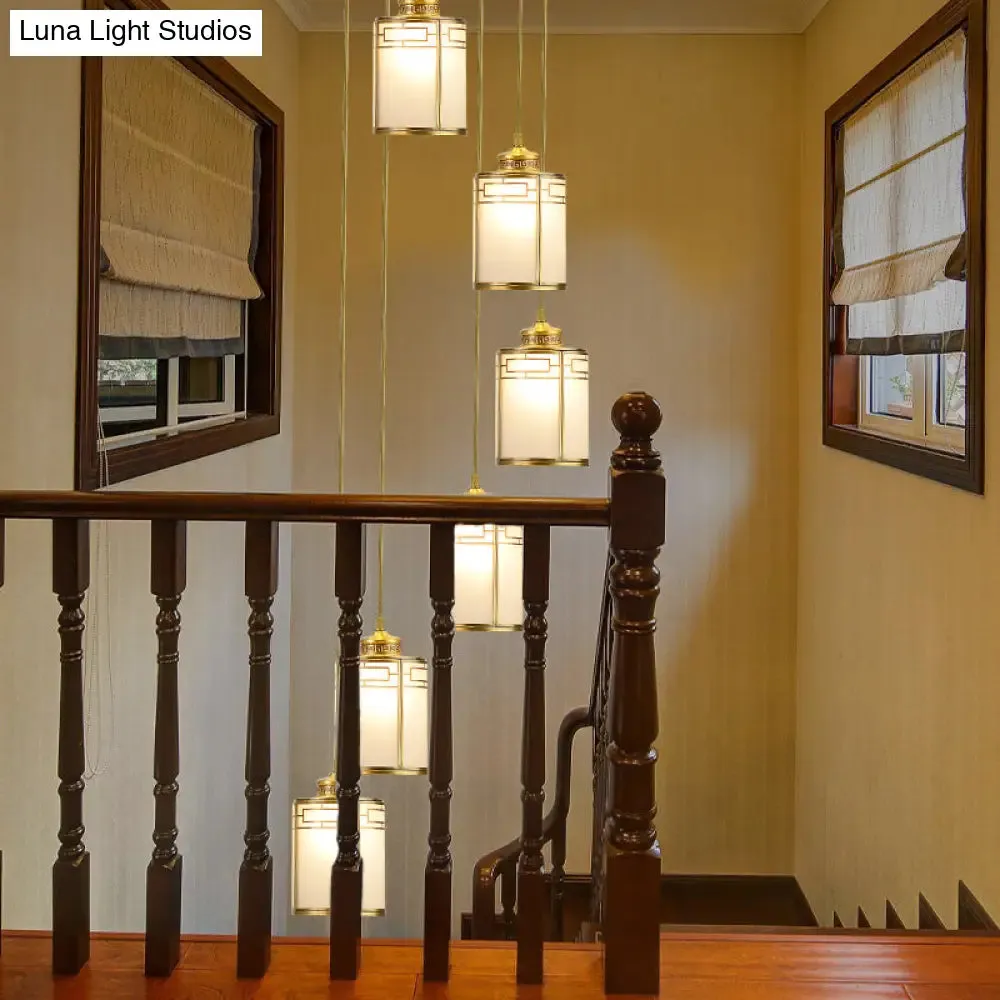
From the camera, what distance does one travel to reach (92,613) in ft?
9.75

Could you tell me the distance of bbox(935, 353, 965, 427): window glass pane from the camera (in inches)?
132

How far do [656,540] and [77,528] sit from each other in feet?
2.70

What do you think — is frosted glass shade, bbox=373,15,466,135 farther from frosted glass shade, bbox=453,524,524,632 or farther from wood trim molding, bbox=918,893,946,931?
wood trim molding, bbox=918,893,946,931

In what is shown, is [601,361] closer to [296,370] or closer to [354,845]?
[296,370]

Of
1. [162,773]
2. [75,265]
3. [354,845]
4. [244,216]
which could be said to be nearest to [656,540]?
[354,845]

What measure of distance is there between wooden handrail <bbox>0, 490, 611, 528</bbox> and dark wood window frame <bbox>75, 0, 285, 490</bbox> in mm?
1132

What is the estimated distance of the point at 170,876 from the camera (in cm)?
182

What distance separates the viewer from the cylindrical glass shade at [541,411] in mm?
2982

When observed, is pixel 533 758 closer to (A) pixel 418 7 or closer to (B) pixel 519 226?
(B) pixel 519 226

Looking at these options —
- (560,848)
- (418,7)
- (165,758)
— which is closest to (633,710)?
(165,758)

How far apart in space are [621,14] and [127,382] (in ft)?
8.08

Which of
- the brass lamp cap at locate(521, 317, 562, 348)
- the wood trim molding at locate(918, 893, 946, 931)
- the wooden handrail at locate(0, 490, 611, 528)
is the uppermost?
the brass lamp cap at locate(521, 317, 562, 348)

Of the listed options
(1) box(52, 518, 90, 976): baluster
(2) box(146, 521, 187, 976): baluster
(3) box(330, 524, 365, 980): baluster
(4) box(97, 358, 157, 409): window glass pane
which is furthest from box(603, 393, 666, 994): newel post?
(4) box(97, 358, 157, 409): window glass pane

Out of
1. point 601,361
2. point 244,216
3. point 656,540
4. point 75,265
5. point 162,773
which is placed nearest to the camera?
point 656,540
